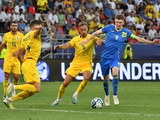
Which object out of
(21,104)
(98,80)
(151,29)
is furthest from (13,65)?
(151,29)

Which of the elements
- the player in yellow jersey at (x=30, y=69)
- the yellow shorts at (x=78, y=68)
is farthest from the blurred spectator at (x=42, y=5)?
the player in yellow jersey at (x=30, y=69)

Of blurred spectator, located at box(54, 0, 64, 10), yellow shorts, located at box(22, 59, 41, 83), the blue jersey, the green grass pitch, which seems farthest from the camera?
blurred spectator, located at box(54, 0, 64, 10)

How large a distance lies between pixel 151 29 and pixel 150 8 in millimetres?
2418

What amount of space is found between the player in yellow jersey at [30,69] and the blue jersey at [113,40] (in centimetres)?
239

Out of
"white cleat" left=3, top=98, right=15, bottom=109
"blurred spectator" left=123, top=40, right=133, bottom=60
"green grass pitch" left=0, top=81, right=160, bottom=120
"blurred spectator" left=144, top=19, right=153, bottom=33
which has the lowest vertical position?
"green grass pitch" left=0, top=81, right=160, bottom=120

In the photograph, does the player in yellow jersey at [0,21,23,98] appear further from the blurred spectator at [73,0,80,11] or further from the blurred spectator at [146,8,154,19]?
the blurred spectator at [146,8,154,19]

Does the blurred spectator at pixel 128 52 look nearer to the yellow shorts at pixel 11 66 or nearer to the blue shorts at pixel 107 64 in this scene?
the yellow shorts at pixel 11 66

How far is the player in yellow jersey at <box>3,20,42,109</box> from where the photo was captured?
14484 mm

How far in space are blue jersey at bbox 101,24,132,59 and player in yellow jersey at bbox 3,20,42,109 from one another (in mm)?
2386

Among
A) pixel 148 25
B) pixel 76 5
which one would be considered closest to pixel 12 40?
pixel 76 5

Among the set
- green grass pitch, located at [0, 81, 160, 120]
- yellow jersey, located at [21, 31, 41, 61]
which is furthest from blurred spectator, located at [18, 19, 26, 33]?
yellow jersey, located at [21, 31, 41, 61]

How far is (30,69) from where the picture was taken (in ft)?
48.1

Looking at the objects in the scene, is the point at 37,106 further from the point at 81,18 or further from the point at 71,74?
the point at 81,18

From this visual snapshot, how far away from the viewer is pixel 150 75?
95.0ft
